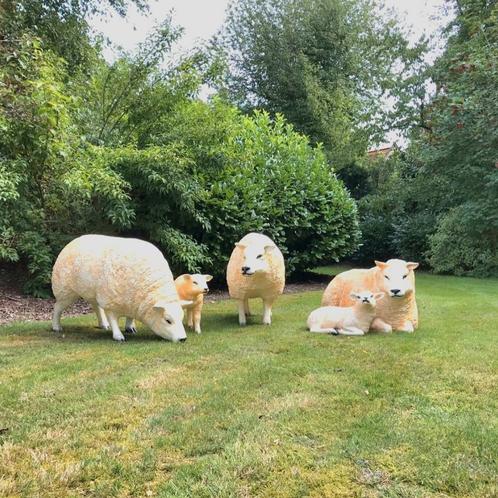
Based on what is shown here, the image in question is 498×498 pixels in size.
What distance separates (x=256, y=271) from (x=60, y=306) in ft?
9.21

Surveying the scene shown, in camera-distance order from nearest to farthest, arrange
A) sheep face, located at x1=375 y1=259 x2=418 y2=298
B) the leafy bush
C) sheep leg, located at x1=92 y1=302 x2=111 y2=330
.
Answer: sheep face, located at x1=375 y1=259 x2=418 y2=298, sheep leg, located at x1=92 y1=302 x2=111 y2=330, the leafy bush

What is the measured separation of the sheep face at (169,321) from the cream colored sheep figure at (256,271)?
120cm

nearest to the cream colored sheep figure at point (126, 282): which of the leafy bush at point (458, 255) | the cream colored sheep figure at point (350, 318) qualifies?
the cream colored sheep figure at point (350, 318)

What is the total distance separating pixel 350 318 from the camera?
6.87m

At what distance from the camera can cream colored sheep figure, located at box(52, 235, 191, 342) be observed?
6199mm

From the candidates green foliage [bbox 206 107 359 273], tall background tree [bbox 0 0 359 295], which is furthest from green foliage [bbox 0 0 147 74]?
green foliage [bbox 206 107 359 273]

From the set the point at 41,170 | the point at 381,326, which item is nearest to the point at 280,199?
the point at 41,170

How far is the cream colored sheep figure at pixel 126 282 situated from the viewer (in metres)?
6.20

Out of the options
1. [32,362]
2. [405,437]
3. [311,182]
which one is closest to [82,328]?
[32,362]

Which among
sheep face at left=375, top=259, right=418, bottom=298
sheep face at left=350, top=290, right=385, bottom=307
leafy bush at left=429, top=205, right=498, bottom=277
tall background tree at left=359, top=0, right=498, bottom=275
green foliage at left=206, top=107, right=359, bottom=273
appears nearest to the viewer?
sheep face at left=350, top=290, right=385, bottom=307

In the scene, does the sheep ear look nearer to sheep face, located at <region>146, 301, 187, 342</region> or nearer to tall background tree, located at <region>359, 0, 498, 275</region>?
sheep face, located at <region>146, 301, 187, 342</region>

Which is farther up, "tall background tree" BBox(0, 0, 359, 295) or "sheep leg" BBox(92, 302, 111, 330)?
"tall background tree" BBox(0, 0, 359, 295)

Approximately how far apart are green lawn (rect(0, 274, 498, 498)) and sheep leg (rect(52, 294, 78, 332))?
0.68 metres

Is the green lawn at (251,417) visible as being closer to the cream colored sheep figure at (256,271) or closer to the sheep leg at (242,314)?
the cream colored sheep figure at (256,271)
